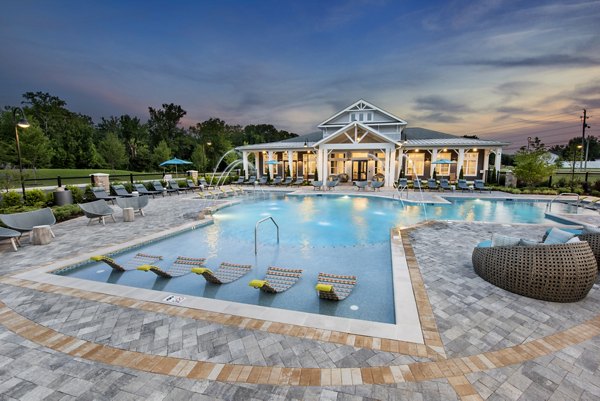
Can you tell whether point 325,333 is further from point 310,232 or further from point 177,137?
point 177,137

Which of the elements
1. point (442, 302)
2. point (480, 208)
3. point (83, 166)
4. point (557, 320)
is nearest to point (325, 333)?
point (442, 302)

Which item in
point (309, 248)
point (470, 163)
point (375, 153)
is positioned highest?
point (375, 153)

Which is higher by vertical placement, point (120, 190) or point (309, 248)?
point (120, 190)

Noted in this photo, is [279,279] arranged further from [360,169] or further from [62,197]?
[360,169]

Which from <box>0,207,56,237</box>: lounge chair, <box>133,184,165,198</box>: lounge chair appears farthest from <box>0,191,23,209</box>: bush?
<box>133,184,165,198</box>: lounge chair

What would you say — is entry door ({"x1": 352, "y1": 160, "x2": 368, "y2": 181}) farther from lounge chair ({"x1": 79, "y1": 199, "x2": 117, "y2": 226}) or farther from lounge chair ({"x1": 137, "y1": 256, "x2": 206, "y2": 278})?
lounge chair ({"x1": 137, "y1": 256, "x2": 206, "y2": 278})

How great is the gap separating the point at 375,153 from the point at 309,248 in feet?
63.9

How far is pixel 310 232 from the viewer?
9.80m

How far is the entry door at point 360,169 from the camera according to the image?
25.8 m

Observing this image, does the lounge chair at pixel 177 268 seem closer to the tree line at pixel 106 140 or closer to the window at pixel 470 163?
the window at pixel 470 163

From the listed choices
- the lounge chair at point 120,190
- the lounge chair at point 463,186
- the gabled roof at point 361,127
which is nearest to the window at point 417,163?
the gabled roof at point 361,127

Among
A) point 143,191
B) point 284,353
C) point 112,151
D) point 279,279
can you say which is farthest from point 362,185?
point 112,151

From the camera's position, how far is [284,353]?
117 inches

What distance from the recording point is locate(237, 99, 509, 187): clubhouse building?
72.0ft
